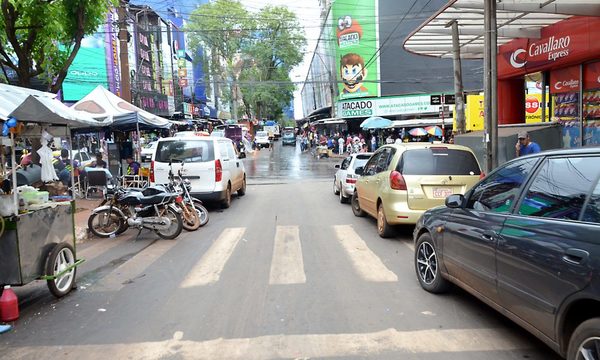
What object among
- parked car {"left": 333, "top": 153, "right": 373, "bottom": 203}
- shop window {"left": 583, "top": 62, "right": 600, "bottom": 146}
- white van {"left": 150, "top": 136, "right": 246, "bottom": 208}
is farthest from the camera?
parked car {"left": 333, "top": 153, "right": 373, "bottom": 203}

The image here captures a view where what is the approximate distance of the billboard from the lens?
35406 millimetres

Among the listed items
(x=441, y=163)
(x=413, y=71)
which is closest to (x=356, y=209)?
(x=441, y=163)

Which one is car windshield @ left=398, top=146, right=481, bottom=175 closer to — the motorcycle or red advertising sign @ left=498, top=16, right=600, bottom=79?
the motorcycle

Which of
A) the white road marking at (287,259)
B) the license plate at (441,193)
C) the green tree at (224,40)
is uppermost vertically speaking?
the green tree at (224,40)

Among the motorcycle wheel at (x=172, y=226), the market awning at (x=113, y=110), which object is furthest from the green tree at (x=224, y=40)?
the motorcycle wheel at (x=172, y=226)

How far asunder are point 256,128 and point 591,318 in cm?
7799

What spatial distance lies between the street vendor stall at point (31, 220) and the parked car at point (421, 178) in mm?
4927

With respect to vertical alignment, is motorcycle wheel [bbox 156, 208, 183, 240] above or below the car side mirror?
below

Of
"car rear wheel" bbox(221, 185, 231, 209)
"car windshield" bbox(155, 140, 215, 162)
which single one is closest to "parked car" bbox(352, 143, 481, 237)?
"car windshield" bbox(155, 140, 215, 162)

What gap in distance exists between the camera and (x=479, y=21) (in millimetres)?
13242

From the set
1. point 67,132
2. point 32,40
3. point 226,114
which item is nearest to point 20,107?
point 67,132

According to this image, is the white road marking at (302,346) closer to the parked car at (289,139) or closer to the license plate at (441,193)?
the license plate at (441,193)

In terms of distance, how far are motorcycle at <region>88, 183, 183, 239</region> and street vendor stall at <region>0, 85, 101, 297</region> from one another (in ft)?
9.79

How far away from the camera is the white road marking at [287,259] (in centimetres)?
629
